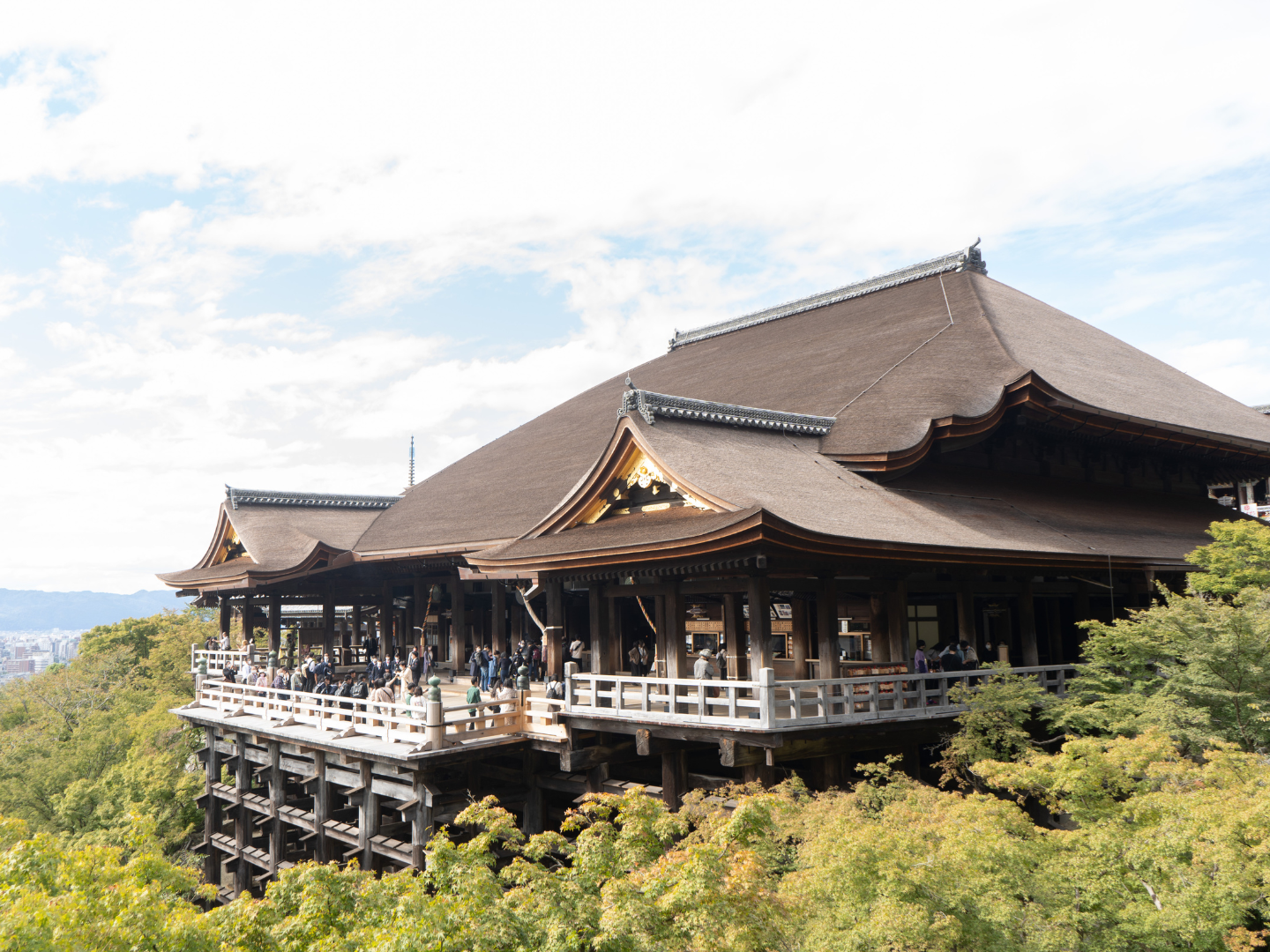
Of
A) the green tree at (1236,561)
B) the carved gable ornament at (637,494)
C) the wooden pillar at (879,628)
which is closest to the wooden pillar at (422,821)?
the carved gable ornament at (637,494)

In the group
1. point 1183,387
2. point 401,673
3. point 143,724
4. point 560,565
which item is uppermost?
point 1183,387

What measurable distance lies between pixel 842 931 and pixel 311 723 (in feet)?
53.6

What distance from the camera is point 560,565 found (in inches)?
687

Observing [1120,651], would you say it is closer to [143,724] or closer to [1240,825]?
[1240,825]

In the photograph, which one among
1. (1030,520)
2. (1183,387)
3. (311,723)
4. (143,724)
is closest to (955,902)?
(1030,520)

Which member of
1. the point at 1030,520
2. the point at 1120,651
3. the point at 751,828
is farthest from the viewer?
the point at 1030,520

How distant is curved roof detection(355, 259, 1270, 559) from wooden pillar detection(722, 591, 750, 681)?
98.9 inches

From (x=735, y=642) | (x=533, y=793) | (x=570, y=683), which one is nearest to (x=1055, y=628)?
(x=735, y=642)

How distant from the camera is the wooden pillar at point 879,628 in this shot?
56.0ft

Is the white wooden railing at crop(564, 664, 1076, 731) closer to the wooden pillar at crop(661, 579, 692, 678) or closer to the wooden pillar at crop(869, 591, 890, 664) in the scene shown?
the wooden pillar at crop(869, 591, 890, 664)

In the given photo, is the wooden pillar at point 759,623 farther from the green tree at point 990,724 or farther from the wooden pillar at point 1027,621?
the wooden pillar at point 1027,621

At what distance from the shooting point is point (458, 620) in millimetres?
27688

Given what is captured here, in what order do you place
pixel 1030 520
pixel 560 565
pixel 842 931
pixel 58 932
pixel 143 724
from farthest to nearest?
pixel 143 724
pixel 1030 520
pixel 560 565
pixel 842 931
pixel 58 932

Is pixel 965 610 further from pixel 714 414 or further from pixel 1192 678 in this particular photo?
pixel 714 414
